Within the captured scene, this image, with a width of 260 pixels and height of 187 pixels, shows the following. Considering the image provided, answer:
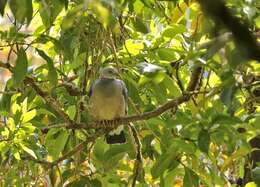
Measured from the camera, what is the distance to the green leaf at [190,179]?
7.39 ft

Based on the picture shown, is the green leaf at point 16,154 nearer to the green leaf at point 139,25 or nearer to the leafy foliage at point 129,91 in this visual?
the leafy foliage at point 129,91

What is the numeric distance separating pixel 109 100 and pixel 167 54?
1.13 m

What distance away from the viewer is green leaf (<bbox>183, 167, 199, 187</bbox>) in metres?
2.25

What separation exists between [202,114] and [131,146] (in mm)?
1042

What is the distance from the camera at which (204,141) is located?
1.42 metres

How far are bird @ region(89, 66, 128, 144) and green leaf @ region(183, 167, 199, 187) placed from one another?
0.74 metres

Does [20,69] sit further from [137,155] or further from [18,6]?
[137,155]

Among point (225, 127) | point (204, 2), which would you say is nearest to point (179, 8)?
point (225, 127)

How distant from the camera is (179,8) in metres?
2.05

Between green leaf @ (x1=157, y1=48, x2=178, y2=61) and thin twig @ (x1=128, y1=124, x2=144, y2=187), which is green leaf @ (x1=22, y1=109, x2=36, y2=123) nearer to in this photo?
thin twig @ (x1=128, y1=124, x2=144, y2=187)

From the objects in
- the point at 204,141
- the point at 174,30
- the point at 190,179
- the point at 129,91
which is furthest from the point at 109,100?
the point at 204,141

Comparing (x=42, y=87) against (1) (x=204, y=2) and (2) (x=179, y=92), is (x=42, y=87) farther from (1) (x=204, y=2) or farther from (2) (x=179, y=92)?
(1) (x=204, y=2)

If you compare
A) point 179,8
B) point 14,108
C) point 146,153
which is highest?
point 179,8

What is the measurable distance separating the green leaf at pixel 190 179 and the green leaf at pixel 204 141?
82 centimetres
